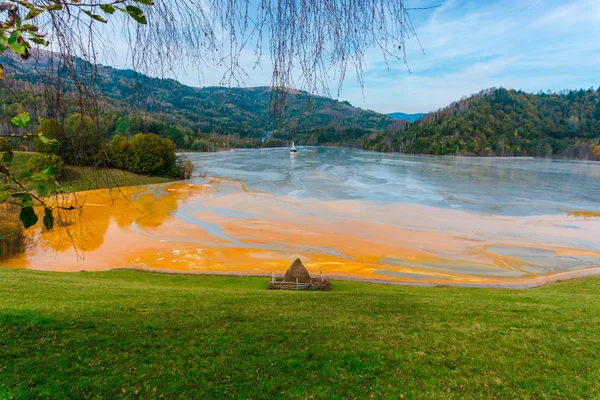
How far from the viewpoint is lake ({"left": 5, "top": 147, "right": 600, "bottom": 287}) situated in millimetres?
16094

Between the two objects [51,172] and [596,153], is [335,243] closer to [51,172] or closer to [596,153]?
[51,172]

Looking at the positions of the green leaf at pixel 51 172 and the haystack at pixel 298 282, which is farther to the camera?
the haystack at pixel 298 282

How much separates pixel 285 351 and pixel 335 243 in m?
15.5

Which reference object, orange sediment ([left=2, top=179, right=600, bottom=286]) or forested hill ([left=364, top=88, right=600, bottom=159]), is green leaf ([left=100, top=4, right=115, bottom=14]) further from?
forested hill ([left=364, top=88, right=600, bottom=159])

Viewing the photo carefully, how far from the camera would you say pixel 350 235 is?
850 inches

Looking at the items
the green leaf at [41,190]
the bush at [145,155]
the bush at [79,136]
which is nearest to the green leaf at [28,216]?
the green leaf at [41,190]

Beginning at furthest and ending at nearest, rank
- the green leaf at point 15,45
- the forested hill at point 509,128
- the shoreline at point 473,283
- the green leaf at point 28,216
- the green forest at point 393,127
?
the forested hill at point 509,128
the shoreline at point 473,283
the green forest at point 393,127
the green leaf at point 28,216
the green leaf at point 15,45

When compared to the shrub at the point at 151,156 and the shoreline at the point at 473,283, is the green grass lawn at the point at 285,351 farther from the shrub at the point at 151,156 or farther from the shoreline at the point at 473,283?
the shrub at the point at 151,156

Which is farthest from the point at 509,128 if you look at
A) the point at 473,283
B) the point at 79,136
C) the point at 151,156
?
the point at 79,136

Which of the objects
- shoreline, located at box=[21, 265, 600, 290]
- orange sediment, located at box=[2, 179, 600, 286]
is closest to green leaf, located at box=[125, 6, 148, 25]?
orange sediment, located at box=[2, 179, 600, 286]

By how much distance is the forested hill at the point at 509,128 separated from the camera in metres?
110

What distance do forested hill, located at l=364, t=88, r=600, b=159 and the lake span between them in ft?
277

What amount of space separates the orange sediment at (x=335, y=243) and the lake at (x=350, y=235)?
0.07 m

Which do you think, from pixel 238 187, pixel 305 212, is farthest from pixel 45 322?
pixel 238 187
